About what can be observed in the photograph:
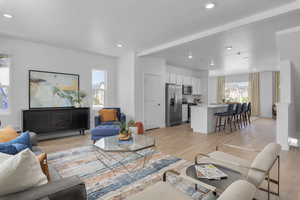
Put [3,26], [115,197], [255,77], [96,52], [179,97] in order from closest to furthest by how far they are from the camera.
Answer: [115,197], [3,26], [96,52], [179,97], [255,77]

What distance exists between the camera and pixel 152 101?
18.6ft

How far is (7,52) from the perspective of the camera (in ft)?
12.7

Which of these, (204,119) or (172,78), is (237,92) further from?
(204,119)

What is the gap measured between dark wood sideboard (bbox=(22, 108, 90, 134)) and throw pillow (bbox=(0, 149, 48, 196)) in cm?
345

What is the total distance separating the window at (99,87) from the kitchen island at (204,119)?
3198 mm

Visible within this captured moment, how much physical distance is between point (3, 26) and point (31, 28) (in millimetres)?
541

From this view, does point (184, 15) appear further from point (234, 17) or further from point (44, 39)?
point (44, 39)

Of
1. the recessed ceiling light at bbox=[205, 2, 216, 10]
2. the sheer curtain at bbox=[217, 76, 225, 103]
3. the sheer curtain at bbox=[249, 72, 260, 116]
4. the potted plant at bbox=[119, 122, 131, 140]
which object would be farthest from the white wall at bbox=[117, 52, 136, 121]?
the sheer curtain at bbox=[249, 72, 260, 116]

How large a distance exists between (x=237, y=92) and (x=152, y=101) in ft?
22.4

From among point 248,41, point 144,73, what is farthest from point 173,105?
point 248,41

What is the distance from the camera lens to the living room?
57.4 inches

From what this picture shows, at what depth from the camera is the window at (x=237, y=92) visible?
376 inches

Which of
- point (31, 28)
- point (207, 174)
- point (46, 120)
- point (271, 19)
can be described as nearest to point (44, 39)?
point (31, 28)

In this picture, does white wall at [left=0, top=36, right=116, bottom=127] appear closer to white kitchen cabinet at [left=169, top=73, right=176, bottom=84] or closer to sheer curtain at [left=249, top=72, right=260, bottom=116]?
white kitchen cabinet at [left=169, top=73, right=176, bottom=84]
